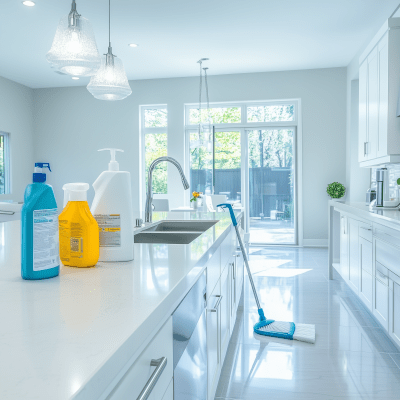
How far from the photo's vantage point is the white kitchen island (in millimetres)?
2236

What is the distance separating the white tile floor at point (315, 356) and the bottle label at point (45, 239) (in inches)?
53.9

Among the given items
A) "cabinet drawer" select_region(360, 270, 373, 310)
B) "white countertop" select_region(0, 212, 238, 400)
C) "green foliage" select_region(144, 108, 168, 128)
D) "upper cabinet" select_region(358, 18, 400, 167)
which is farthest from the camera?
"green foliage" select_region(144, 108, 168, 128)

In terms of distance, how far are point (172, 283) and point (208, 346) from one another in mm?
685

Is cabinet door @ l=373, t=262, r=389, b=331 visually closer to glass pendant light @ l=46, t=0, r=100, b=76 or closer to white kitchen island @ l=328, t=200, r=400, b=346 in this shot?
white kitchen island @ l=328, t=200, r=400, b=346

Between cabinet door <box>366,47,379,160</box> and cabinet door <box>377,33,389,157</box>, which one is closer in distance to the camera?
cabinet door <box>377,33,389,157</box>

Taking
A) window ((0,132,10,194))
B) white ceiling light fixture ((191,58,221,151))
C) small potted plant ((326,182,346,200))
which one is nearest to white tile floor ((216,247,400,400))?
white ceiling light fixture ((191,58,221,151))

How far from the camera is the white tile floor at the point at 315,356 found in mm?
1931

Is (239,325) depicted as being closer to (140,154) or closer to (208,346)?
(208,346)

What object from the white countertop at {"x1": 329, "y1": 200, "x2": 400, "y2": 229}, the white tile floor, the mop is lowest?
the white tile floor

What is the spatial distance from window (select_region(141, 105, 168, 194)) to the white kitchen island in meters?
3.80

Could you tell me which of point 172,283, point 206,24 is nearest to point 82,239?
point 172,283

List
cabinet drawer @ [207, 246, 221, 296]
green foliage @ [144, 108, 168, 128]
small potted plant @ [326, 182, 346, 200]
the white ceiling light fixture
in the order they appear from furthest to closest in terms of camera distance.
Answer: green foliage @ [144, 108, 168, 128], small potted plant @ [326, 182, 346, 200], the white ceiling light fixture, cabinet drawer @ [207, 246, 221, 296]

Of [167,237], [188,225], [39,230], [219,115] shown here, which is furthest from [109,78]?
[219,115]

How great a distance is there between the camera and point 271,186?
22.1 feet
